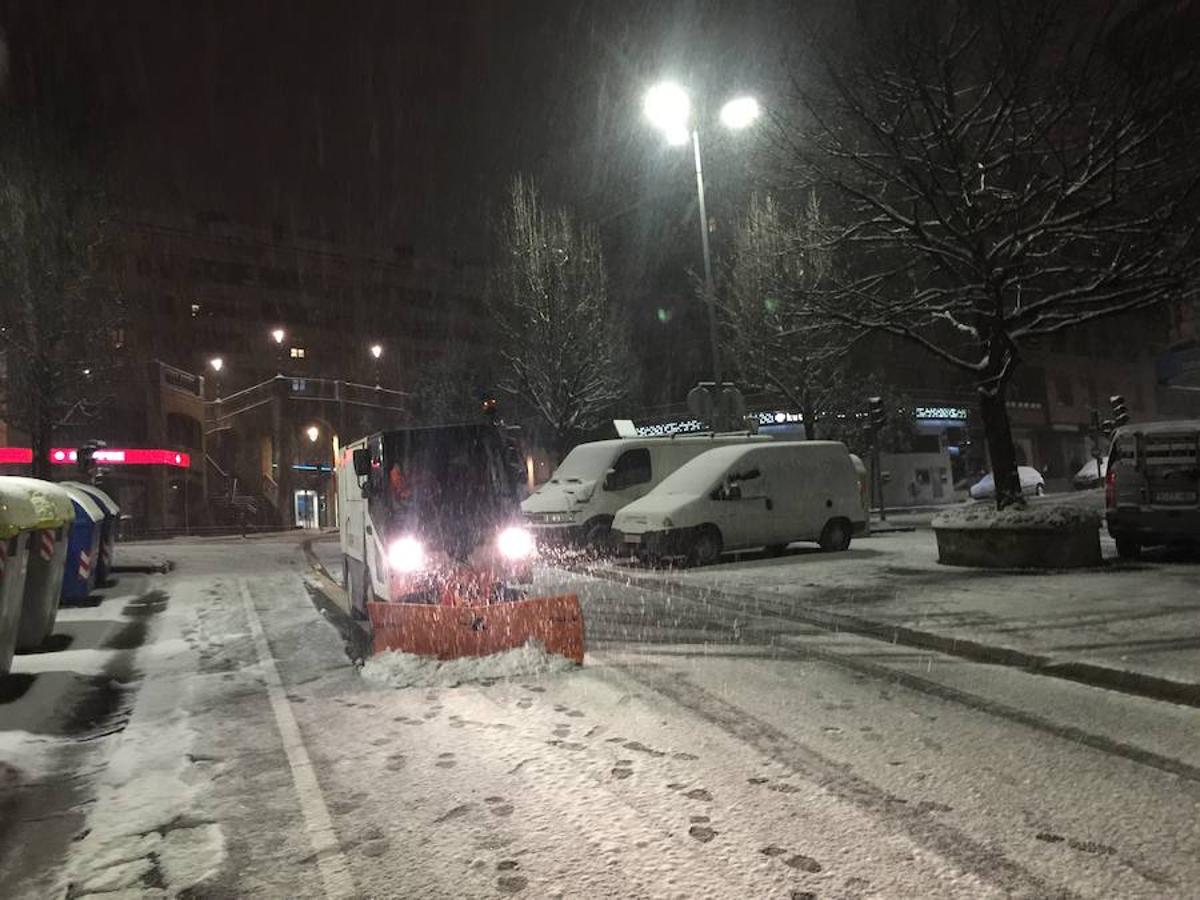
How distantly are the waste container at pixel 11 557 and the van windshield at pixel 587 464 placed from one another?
1042 centimetres

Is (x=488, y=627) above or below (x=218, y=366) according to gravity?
below

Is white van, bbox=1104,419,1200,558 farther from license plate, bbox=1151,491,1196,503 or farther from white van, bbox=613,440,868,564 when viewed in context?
white van, bbox=613,440,868,564

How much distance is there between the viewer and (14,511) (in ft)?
21.5

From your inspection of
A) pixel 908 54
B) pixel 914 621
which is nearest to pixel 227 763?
pixel 914 621

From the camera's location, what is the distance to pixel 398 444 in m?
9.17

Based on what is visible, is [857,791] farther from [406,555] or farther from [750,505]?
[750,505]

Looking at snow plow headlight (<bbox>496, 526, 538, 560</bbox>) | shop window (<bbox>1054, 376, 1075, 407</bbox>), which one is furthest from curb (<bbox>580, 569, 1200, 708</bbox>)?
shop window (<bbox>1054, 376, 1075, 407</bbox>)

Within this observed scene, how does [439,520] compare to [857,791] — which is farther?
[439,520]

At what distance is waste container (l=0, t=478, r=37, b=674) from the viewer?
6.38 m

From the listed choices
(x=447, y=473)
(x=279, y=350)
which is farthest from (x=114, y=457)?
(x=279, y=350)

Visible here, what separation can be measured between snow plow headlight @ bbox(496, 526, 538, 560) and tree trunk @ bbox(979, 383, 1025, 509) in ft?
22.1

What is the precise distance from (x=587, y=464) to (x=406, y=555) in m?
8.67

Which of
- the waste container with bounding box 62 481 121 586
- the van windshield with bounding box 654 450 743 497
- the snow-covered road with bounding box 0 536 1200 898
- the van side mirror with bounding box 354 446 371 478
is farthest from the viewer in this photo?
the van windshield with bounding box 654 450 743 497

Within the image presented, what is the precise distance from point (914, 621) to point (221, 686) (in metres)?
6.13
